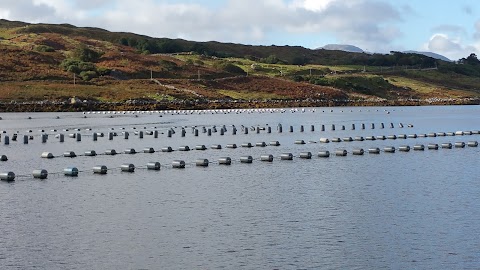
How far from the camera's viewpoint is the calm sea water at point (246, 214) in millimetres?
25141

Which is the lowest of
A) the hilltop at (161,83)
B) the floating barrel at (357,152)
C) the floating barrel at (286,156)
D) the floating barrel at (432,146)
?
the floating barrel at (286,156)

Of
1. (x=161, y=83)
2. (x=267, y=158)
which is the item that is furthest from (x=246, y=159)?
(x=161, y=83)

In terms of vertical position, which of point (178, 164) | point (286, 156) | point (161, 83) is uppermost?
point (161, 83)

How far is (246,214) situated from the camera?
105ft

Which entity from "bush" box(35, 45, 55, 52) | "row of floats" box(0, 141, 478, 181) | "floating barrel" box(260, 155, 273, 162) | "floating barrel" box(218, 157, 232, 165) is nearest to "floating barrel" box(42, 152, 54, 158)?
"row of floats" box(0, 141, 478, 181)

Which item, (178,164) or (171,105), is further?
(171,105)

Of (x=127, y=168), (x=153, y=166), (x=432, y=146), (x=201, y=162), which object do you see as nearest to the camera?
(x=127, y=168)

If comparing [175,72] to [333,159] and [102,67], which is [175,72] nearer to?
[102,67]

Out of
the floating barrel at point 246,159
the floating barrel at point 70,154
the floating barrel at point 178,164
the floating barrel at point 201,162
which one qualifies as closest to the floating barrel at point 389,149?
the floating barrel at point 246,159

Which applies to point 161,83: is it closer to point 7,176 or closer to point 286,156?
point 286,156

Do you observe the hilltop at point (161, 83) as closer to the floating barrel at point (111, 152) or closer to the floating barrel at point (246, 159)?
the floating barrel at point (111, 152)

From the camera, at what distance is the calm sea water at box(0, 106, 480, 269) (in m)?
25.1

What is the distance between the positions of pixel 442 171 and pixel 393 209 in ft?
48.2

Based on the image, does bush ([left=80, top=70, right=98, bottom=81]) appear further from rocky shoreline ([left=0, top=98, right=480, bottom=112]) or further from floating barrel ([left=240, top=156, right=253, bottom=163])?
floating barrel ([left=240, top=156, right=253, bottom=163])
